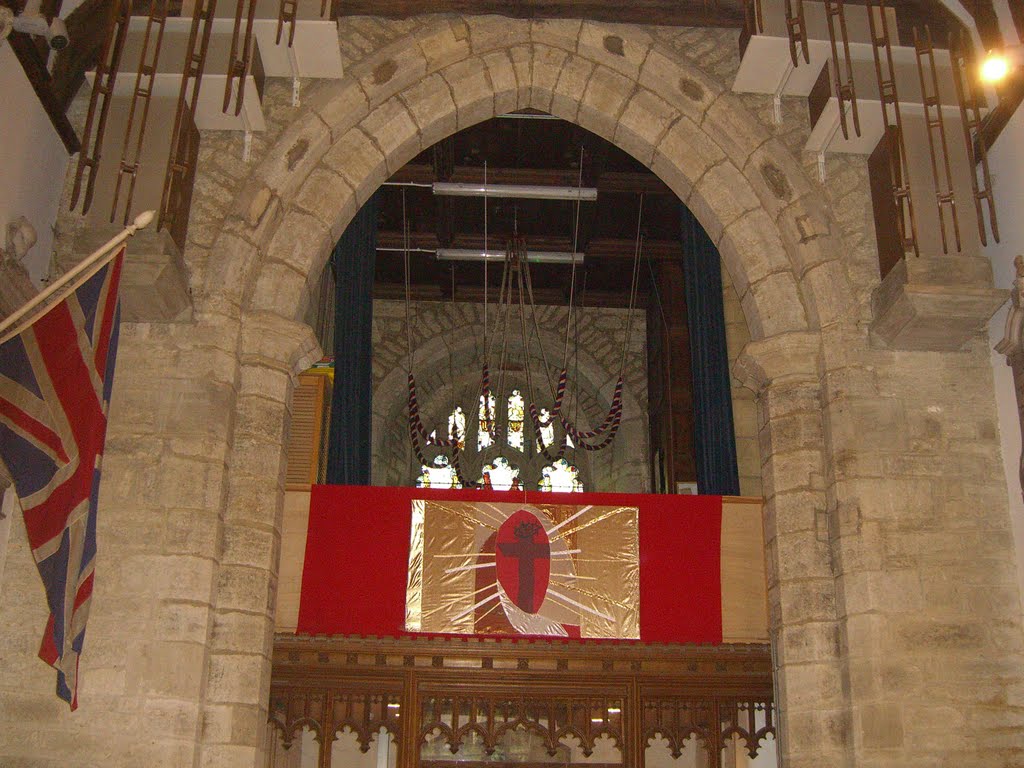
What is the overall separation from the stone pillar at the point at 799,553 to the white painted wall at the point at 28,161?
11.7ft

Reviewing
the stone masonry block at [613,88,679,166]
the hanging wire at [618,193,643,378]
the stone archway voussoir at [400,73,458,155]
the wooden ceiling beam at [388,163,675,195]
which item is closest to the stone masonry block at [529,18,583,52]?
the stone masonry block at [613,88,679,166]

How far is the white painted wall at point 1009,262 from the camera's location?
5215 millimetres

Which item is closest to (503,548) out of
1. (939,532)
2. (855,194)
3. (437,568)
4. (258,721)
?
(437,568)

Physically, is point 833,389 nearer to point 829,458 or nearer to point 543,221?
point 829,458

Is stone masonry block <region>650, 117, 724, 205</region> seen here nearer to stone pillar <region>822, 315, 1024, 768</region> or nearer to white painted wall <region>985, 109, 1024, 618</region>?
stone pillar <region>822, 315, 1024, 768</region>

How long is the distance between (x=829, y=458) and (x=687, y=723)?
1.65m

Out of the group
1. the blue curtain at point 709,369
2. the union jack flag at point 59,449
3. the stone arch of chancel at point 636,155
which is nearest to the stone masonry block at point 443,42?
the stone arch of chancel at point 636,155

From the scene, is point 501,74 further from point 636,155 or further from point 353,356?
point 353,356

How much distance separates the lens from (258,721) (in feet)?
16.5

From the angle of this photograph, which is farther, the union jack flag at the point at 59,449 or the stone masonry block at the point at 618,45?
the stone masonry block at the point at 618,45

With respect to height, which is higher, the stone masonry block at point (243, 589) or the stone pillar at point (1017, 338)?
the stone pillar at point (1017, 338)

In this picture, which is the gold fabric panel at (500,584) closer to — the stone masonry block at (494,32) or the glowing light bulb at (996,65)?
the stone masonry block at (494,32)

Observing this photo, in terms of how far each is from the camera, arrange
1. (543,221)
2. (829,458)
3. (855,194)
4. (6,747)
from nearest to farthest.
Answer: (6,747)
(829,458)
(855,194)
(543,221)

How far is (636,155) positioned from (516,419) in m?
5.66
